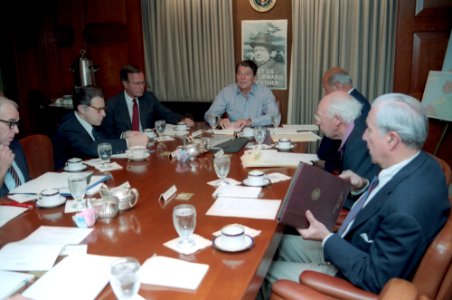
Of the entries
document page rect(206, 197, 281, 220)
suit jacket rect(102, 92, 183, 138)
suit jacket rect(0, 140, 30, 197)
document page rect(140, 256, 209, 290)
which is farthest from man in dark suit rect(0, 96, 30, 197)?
suit jacket rect(102, 92, 183, 138)

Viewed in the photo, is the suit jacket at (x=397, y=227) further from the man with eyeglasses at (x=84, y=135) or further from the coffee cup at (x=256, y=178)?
the man with eyeglasses at (x=84, y=135)

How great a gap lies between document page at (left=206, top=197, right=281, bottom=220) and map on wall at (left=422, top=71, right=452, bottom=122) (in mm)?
2739

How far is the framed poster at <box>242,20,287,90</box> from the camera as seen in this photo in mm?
4816

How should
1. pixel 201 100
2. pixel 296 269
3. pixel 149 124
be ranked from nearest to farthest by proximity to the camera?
pixel 296 269, pixel 149 124, pixel 201 100

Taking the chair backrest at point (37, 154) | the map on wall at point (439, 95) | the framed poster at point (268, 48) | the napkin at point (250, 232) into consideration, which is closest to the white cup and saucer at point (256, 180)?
the napkin at point (250, 232)

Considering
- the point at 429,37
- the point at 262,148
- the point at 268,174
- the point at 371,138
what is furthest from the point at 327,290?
the point at 429,37

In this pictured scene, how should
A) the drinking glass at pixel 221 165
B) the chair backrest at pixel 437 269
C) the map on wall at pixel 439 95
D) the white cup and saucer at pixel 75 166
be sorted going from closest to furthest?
1. the chair backrest at pixel 437 269
2. the drinking glass at pixel 221 165
3. the white cup and saucer at pixel 75 166
4. the map on wall at pixel 439 95

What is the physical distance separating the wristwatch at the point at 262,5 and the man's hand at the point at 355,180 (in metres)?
3.22

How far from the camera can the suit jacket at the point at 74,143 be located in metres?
2.60

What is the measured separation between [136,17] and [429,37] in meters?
3.04

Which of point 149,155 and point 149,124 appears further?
point 149,124

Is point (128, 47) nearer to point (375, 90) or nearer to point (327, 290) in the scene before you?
point (375, 90)

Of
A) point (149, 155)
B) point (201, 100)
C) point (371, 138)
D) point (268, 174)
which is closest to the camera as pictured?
point (371, 138)

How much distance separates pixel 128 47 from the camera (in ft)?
16.2
